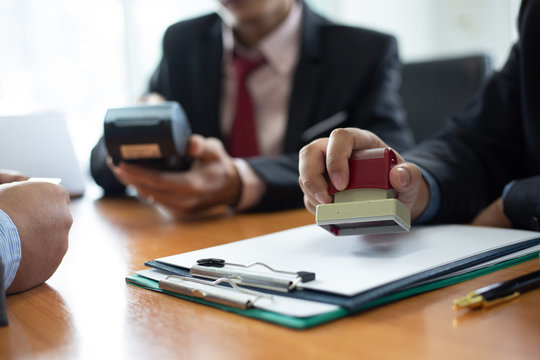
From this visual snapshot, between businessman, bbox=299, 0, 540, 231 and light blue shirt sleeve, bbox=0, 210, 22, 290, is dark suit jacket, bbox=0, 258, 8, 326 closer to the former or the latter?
light blue shirt sleeve, bbox=0, 210, 22, 290

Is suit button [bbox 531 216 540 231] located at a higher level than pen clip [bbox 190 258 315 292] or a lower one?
lower

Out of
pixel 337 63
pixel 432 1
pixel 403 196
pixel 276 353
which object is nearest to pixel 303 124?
pixel 337 63

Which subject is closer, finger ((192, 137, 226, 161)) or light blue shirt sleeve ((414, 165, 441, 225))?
light blue shirt sleeve ((414, 165, 441, 225))

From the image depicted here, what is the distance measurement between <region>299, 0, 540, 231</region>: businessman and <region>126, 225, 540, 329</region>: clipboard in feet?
0.16

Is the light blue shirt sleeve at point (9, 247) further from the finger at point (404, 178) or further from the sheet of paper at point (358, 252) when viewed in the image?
the finger at point (404, 178)

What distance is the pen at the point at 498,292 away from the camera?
15.3 inches

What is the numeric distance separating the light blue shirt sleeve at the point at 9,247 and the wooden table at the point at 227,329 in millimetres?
27

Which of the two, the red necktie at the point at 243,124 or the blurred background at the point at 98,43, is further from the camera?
the blurred background at the point at 98,43

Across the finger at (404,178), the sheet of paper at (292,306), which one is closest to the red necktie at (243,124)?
the finger at (404,178)

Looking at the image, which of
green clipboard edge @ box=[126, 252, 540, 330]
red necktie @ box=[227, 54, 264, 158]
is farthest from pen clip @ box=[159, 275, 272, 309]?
red necktie @ box=[227, 54, 264, 158]

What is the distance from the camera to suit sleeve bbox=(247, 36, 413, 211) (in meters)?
0.97

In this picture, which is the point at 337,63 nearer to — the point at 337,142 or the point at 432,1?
the point at 337,142

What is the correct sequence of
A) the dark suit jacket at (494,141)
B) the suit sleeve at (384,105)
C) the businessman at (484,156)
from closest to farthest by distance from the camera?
the businessman at (484,156)
the dark suit jacket at (494,141)
the suit sleeve at (384,105)

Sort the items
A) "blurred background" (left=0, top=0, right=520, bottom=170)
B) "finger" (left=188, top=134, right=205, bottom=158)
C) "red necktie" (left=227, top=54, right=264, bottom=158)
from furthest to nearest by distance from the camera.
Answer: "blurred background" (left=0, top=0, right=520, bottom=170) < "red necktie" (left=227, top=54, right=264, bottom=158) < "finger" (left=188, top=134, right=205, bottom=158)
